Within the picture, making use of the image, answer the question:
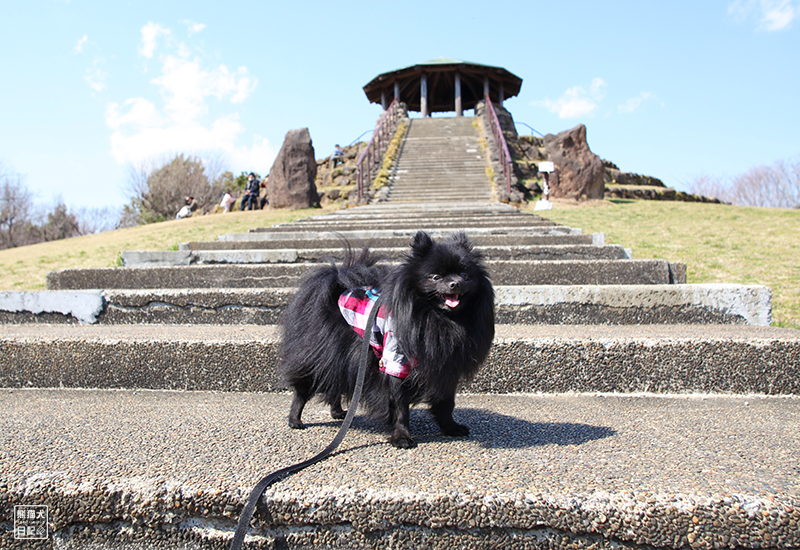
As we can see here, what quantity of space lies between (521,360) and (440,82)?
26545 mm

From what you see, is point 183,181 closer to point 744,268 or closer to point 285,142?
point 285,142

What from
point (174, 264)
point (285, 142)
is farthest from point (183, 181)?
point (174, 264)

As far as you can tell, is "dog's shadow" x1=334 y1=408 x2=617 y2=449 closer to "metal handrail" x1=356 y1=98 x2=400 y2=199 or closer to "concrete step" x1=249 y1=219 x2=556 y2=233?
"concrete step" x1=249 y1=219 x2=556 y2=233

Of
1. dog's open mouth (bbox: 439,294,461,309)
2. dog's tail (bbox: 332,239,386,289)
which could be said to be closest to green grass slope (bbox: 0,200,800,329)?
dog's open mouth (bbox: 439,294,461,309)

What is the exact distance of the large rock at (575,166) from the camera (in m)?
13.3

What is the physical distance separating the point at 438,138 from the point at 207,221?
10.7 m

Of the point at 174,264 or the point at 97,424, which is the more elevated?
the point at 174,264

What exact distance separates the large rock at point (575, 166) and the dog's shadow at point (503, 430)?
40.3ft

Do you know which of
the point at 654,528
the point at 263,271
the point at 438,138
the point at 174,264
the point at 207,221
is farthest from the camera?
the point at 438,138

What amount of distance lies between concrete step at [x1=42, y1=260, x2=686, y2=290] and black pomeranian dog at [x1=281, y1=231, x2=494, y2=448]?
6.56ft

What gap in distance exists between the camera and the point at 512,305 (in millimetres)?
3479

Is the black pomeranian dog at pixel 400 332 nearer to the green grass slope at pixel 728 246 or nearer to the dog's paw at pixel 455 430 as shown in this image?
the dog's paw at pixel 455 430

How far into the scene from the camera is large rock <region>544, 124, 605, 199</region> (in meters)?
13.3

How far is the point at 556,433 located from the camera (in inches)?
81.4
